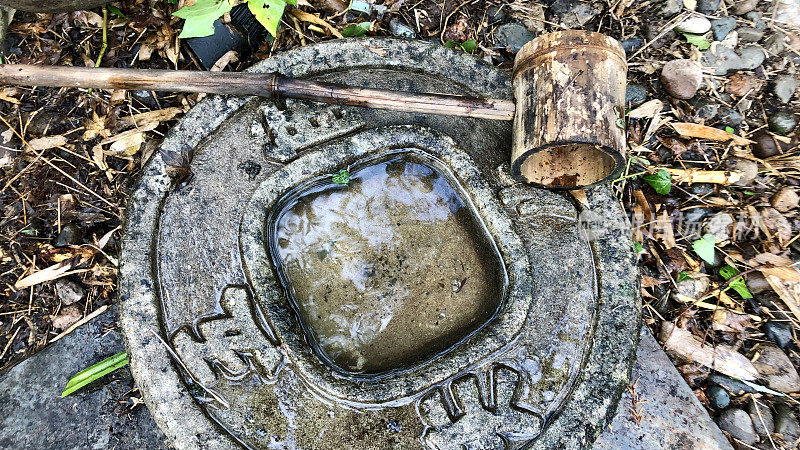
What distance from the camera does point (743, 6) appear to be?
328cm

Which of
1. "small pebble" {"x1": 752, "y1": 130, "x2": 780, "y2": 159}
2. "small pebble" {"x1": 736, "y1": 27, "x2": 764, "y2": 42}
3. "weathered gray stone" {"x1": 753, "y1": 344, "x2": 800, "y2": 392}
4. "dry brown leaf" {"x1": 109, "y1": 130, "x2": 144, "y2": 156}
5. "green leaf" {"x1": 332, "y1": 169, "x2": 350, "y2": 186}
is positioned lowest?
"weathered gray stone" {"x1": 753, "y1": 344, "x2": 800, "y2": 392}

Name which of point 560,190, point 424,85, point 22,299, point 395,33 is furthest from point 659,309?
point 22,299

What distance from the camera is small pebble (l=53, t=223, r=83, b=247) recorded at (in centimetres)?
302

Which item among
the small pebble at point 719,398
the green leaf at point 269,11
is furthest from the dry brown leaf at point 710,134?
the green leaf at point 269,11

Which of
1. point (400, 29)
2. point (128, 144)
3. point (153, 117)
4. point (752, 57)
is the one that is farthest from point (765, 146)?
point (128, 144)

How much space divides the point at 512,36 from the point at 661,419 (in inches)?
99.4

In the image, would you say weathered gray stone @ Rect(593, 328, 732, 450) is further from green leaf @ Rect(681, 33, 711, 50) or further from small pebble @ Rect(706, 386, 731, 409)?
green leaf @ Rect(681, 33, 711, 50)

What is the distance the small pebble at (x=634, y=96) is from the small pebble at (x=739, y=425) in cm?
198

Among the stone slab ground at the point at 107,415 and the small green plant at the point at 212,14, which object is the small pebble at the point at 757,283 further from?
the small green plant at the point at 212,14

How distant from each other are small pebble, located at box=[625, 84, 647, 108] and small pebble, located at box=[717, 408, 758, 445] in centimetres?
198

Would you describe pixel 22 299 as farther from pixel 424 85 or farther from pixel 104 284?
pixel 424 85

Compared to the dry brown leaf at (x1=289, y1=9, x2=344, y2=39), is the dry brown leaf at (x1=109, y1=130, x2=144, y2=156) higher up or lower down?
lower down

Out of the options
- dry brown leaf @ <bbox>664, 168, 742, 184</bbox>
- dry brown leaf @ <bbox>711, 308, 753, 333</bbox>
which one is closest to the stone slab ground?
dry brown leaf @ <bbox>711, 308, 753, 333</bbox>

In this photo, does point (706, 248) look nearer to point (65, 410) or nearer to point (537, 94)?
point (537, 94)
